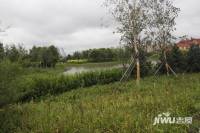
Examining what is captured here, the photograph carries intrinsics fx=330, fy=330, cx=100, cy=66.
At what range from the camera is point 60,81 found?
905 inches

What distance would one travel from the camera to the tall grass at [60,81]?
2052 centimetres

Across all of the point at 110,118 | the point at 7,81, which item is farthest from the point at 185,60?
the point at 110,118

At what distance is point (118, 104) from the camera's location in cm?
1027

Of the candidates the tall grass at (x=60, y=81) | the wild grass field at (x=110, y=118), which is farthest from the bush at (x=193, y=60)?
the wild grass field at (x=110, y=118)

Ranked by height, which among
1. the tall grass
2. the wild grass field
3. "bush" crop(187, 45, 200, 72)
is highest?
"bush" crop(187, 45, 200, 72)

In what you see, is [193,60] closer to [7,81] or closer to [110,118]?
[7,81]

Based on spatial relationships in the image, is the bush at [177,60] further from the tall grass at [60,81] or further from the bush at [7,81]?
the bush at [7,81]

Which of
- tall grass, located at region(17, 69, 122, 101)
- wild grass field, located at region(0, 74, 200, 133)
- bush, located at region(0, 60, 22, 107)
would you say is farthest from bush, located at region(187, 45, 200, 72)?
bush, located at region(0, 60, 22, 107)

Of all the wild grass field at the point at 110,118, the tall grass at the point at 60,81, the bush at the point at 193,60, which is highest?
the bush at the point at 193,60

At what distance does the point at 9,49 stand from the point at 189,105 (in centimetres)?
767

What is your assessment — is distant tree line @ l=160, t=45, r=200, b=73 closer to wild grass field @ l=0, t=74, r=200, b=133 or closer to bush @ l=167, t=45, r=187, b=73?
bush @ l=167, t=45, r=187, b=73

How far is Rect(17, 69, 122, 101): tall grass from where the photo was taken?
67.3 ft

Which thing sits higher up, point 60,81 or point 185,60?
point 185,60

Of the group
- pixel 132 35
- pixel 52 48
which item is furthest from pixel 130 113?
pixel 52 48
